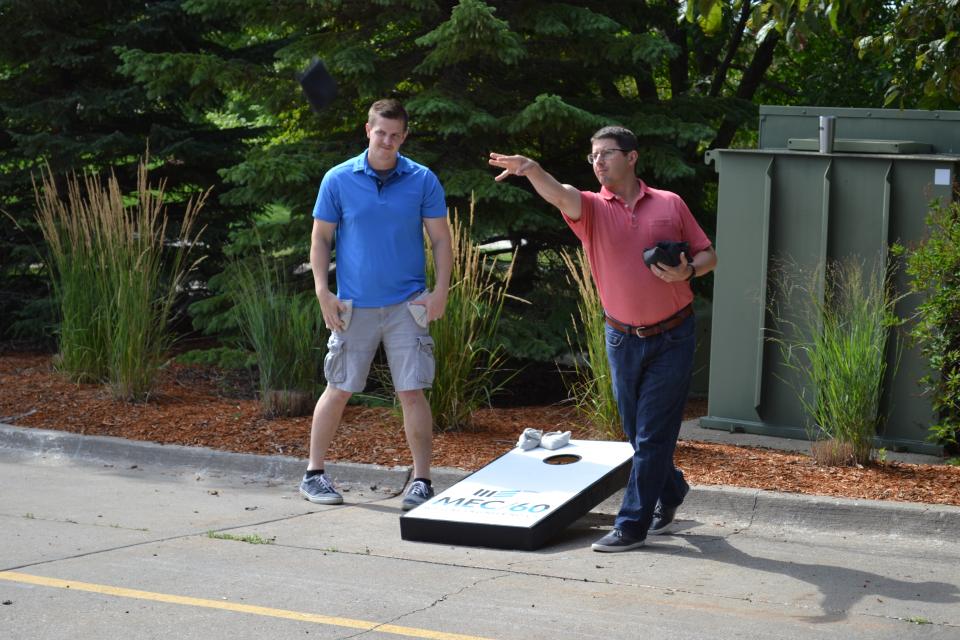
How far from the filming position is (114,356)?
9500mm

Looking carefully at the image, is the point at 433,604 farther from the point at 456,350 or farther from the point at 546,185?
the point at 456,350

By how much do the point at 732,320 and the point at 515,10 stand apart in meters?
3.64

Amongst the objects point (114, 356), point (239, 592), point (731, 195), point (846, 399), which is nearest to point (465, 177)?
point (731, 195)

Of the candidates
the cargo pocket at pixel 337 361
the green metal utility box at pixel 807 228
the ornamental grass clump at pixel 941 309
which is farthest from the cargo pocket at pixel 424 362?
the ornamental grass clump at pixel 941 309

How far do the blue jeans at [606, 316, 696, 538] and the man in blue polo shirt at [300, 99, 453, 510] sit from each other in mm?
1295

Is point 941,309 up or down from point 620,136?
down

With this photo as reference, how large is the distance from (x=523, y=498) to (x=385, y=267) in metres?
1.46

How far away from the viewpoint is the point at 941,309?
748 centimetres

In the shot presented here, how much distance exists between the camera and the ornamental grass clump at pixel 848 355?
24.2 ft

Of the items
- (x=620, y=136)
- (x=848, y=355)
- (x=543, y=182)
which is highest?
(x=620, y=136)

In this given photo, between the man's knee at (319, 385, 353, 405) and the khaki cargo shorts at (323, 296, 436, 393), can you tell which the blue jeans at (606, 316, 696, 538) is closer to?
the khaki cargo shorts at (323, 296, 436, 393)

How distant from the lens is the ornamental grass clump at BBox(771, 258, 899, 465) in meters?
7.38

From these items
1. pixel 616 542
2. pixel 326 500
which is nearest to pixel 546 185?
pixel 616 542

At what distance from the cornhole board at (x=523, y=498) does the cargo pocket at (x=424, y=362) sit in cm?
59
